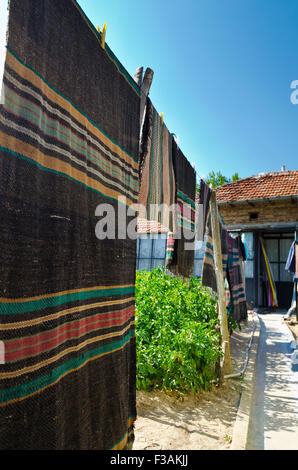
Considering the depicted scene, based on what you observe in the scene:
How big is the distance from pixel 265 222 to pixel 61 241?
38.0 feet

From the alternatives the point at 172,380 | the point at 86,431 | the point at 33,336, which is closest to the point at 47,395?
the point at 33,336

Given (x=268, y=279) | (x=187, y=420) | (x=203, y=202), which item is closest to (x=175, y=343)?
(x=187, y=420)

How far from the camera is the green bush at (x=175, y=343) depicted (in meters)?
3.43

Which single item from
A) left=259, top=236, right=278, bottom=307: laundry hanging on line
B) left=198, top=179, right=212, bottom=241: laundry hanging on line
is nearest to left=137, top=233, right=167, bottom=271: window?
left=259, top=236, right=278, bottom=307: laundry hanging on line

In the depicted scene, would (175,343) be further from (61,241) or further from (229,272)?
(229,272)

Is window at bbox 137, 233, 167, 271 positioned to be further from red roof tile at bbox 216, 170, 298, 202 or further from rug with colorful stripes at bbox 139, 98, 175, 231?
rug with colorful stripes at bbox 139, 98, 175, 231

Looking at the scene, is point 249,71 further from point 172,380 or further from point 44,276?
point 44,276

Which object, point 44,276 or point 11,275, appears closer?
point 11,275

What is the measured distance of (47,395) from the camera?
1.29 metres

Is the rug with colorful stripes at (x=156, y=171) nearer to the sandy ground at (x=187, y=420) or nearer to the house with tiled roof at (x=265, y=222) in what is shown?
the sandy ground at (x=187, y=420)

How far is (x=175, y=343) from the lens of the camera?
3520mm

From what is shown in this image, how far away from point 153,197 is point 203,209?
1865 mm

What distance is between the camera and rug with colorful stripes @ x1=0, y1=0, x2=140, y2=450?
1.15 metres

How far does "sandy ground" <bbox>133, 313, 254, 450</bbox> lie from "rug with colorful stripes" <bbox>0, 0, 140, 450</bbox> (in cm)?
91
